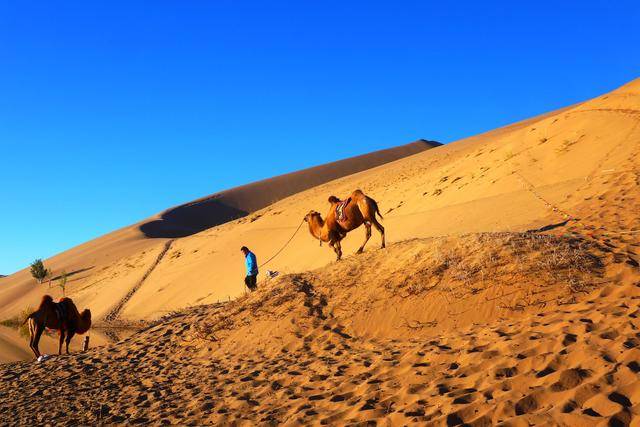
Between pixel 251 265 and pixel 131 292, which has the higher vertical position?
pixel 251 265

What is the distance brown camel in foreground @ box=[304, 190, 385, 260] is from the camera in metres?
12.2

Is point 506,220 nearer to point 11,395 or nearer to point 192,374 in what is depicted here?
point 192,374

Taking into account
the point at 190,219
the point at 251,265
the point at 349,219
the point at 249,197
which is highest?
the point at 249,197

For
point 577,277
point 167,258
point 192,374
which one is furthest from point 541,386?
point 167,258

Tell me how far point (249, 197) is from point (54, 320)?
72.5 m

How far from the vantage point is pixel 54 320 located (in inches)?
515

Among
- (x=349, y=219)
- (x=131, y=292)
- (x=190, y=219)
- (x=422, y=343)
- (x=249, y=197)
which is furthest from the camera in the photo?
(x=249, y=197)

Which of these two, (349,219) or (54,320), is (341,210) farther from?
(54,320)

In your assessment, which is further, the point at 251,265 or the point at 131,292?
the point at 131,292

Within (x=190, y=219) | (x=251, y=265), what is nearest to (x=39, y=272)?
(x=190, y=219)

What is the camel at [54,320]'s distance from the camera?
12617 millimetres

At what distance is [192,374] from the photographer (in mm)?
8648

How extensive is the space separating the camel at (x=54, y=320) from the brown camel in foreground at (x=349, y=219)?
20.7 feet

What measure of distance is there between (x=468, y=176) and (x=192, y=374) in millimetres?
19591
